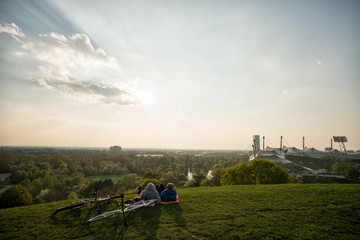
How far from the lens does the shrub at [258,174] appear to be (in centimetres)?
2516

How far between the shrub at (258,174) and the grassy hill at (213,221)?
46.7 ft

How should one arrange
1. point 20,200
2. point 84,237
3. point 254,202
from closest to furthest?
1. point 84,237
2. point 254,202
3. point 20,200

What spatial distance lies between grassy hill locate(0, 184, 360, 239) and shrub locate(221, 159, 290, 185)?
14222 mm

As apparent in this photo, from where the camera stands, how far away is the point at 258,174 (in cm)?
2570

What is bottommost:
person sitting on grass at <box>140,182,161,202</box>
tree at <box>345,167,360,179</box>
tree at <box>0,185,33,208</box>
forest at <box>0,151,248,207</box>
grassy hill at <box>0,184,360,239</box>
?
forest at <box>0,151,248,207</box>

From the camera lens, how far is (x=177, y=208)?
33.2ft

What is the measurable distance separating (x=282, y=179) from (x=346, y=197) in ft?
50.5

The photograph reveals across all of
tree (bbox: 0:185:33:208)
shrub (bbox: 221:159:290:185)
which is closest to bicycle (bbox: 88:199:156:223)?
tree (bbox: 0:185:33:208)

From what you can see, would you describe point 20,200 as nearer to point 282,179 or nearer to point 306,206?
point 306,206

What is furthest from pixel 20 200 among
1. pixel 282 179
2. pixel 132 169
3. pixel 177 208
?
pixel 132 169

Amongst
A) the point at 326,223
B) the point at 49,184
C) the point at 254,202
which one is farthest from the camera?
the point at 49,184

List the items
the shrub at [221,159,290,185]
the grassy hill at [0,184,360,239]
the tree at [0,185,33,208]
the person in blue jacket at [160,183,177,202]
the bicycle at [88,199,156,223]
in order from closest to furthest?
1. the grassy hill at [0,184,360,239]
2. the bicycle at [88,199,156,223]
3. the person in blue jacket at [160,183,177,202]
4. the tree at [0,185,33,208]
5. the shrub at [221,159,290,185]

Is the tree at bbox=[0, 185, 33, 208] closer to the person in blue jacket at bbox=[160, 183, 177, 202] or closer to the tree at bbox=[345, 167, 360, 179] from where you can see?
the person in blue jacket at bbox=[160, 183, 177, 202]

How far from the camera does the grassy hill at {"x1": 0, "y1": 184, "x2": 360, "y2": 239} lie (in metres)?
6.94
